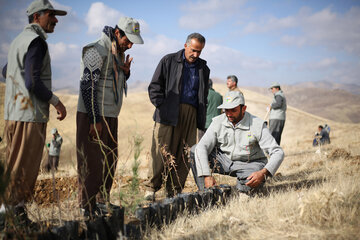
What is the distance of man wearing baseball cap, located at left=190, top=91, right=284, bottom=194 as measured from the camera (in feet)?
11.7

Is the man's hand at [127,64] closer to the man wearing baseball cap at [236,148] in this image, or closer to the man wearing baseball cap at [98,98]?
the man wearing baseball cap at [98,98]

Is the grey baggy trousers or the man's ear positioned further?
the grey baggy trousers

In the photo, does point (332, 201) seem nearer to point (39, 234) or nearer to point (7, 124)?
point (39, 234)

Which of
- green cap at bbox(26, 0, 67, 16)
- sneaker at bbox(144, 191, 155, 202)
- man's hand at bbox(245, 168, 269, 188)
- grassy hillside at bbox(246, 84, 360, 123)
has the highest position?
grassy hillside at bbox(246, 84, 360, 123)

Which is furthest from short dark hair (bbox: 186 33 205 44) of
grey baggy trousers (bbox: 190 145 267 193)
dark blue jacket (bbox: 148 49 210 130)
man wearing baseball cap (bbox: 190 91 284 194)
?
grey baggy trousers (bbox: 190 145 267 193)

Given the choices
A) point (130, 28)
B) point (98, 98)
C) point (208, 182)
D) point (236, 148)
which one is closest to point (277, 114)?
point (236, 148)

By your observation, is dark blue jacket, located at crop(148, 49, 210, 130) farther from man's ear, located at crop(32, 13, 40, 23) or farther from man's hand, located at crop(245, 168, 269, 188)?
man's ear, located at crop(32, 13, 40, 23)

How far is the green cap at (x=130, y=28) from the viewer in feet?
10.5

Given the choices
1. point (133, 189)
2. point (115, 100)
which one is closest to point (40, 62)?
point (115, 100)

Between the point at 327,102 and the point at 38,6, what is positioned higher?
the point at 327,102

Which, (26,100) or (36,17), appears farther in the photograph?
(36,17)

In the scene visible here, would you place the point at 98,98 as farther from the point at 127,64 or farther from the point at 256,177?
the point at 256,177

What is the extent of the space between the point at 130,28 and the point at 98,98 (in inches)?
33.3

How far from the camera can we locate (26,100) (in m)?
2.56
